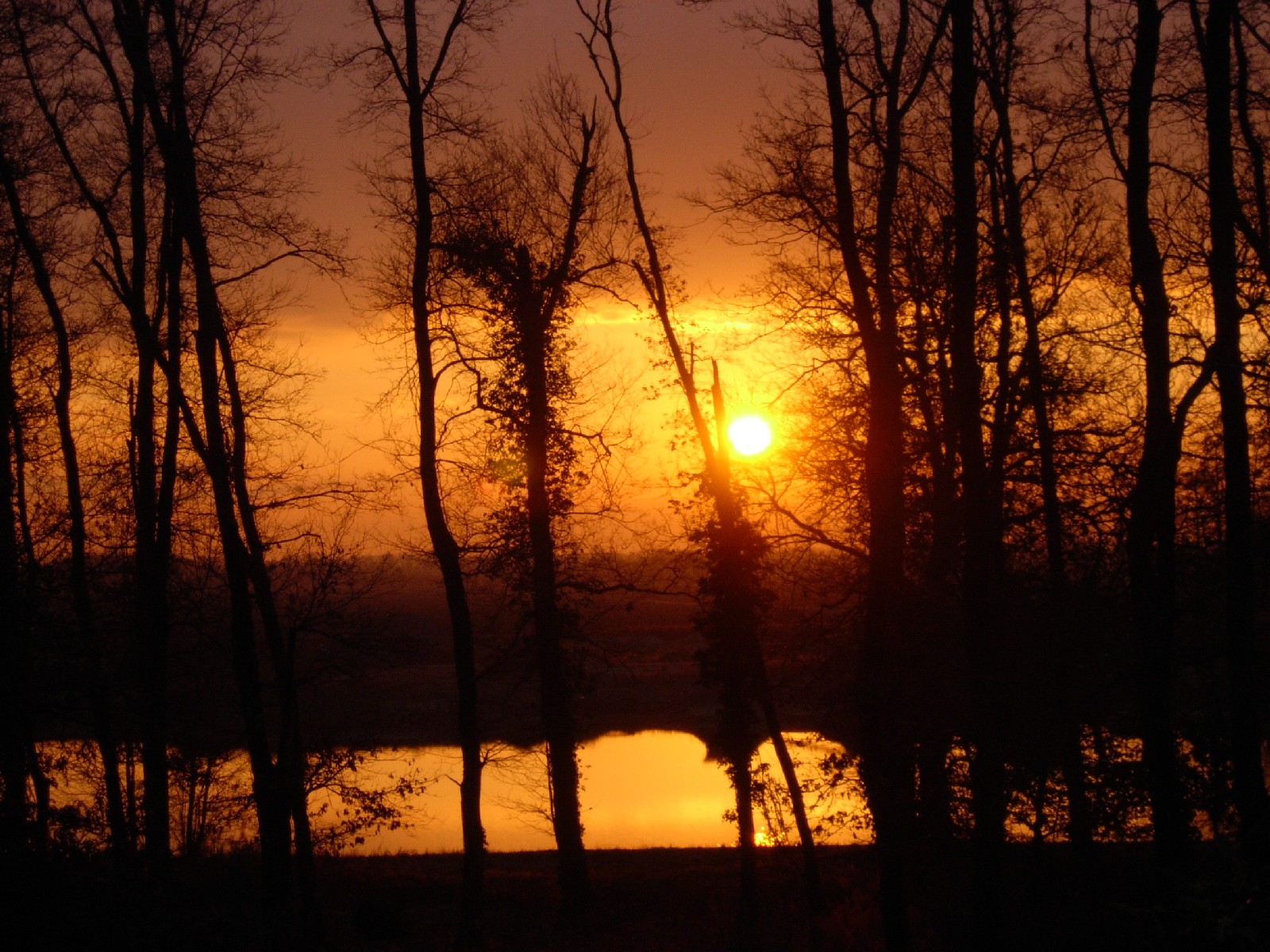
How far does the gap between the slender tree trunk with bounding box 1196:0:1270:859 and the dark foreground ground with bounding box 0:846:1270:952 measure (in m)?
1.83

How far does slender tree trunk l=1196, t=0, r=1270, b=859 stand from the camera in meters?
11.5

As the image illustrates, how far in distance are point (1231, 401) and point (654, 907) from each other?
12.2 meters

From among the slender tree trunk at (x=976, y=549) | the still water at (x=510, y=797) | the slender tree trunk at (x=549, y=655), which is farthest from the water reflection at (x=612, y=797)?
the slender tree trunk at (x=976, y=549)

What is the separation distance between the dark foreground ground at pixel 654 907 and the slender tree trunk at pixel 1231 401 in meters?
1.83

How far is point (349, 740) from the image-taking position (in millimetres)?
17969

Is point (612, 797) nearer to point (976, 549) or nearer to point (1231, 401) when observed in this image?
point (976, 549)

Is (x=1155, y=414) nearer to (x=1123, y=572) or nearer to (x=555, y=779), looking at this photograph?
(x=1123, y=572)

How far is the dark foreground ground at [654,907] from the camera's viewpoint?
769 centimetres

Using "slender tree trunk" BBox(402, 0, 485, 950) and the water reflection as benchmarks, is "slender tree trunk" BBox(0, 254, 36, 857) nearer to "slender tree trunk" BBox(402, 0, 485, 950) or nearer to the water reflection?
the water reflection

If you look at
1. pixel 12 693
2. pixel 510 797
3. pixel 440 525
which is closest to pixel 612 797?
pixel 510 797

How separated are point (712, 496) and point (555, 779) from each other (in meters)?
5.61

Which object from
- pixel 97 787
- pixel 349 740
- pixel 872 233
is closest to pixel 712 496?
pixel 872 233

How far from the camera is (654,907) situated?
1800 cm

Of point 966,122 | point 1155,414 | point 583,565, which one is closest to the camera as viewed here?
point 966,122
